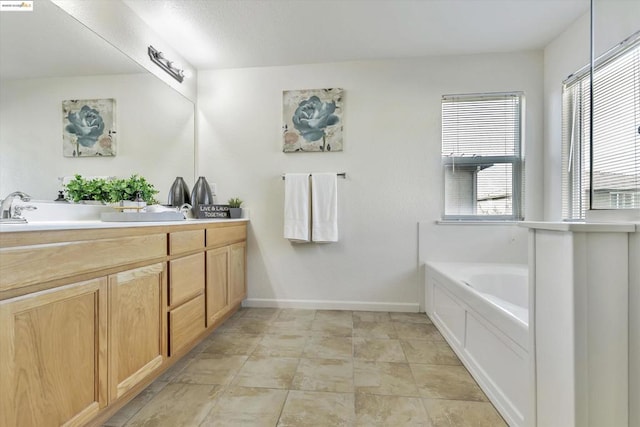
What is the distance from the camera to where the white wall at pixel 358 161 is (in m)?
2.37

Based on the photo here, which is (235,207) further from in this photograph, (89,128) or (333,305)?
(333,305)

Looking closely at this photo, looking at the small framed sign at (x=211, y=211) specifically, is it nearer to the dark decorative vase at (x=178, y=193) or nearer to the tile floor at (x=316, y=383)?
the dark decorative vase at (x=178, y=193)

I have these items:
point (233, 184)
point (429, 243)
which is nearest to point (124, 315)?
point (233, 184)

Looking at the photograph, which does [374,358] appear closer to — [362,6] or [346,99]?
[346,99]

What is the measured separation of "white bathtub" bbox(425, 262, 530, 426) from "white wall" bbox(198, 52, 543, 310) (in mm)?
303

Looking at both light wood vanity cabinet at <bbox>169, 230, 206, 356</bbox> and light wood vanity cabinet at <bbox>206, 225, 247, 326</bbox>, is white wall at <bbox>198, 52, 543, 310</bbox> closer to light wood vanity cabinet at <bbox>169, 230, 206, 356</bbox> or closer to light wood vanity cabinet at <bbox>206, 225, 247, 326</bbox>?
light wood vanity cabinet at <bbox>206, 225, 247, 326</bbox>

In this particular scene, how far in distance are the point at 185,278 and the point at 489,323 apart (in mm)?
1627

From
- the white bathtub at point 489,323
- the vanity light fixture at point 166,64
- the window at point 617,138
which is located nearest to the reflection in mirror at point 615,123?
the window at point 617,138

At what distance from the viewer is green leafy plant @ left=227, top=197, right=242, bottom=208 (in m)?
2.49

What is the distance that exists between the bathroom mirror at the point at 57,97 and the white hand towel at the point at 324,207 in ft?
4.09

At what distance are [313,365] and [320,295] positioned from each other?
926 mm

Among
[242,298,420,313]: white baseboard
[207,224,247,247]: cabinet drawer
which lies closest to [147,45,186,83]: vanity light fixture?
[207,224,247,247]: cabinet drawer

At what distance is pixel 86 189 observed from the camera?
5.24 ft

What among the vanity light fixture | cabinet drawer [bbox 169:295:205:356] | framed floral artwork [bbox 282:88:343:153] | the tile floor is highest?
the vanity light fixture
